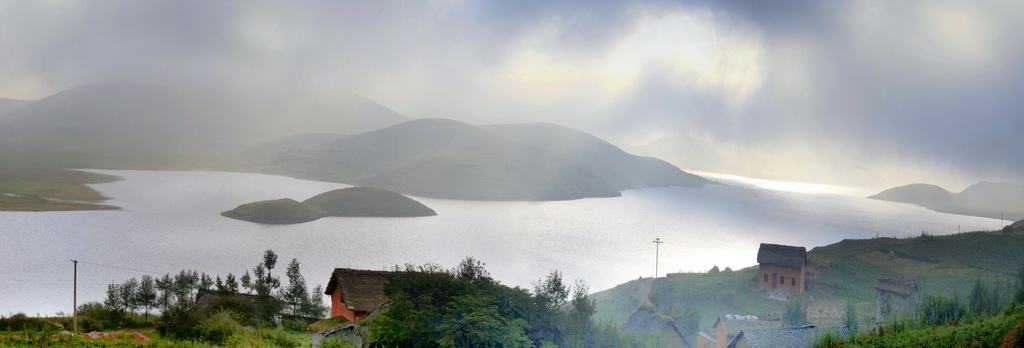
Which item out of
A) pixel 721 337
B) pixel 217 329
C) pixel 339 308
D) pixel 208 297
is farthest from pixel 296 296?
pixel 721 337

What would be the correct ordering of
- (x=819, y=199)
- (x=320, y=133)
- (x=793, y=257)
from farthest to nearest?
1. (x=320, y=133)
2. (x=819, y=199)
3. (x=793, y=257)

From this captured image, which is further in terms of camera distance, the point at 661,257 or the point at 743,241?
the point at 743,241

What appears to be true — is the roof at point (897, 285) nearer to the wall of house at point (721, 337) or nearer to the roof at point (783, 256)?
the roof at point (783, 256)

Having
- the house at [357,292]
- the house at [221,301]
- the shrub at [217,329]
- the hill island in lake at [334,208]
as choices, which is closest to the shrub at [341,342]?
the house at [357,292]

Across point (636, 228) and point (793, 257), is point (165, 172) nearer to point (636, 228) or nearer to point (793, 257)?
point (636, 228)

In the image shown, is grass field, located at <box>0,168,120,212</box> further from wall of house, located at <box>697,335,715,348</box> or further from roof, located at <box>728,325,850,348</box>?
roof, located at <box>728,325,850,348</box>

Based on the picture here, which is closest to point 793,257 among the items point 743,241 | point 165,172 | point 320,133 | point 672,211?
point 743,241

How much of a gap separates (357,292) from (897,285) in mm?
20390

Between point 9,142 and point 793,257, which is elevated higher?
point 9,142

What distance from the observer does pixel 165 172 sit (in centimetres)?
10000

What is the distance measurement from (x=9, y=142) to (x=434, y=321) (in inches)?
4784

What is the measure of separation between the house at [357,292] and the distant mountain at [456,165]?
76924mm

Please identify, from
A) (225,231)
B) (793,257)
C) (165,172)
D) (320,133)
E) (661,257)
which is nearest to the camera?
(793,257)

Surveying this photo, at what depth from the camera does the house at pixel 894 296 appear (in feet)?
71.6
